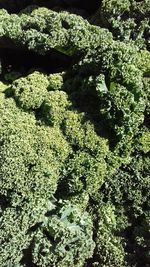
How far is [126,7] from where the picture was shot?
4.61 metres

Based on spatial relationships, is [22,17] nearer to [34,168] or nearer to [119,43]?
[119,43]

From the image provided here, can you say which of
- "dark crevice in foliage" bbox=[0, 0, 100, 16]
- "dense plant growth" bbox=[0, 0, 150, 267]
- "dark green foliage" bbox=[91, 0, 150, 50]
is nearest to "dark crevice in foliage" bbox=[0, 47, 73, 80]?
"dense plant growth" bbox=[0, 0, 150, 267]

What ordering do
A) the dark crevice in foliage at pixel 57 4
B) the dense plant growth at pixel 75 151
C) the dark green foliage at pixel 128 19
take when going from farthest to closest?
the dark crevice in foliage at pixel 57 4, the dark green foliage at pixel 128 19, the dense plant growth at pixel 75 151

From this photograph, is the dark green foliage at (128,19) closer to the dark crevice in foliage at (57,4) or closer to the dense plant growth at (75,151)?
the dense plant growth at (75,151)

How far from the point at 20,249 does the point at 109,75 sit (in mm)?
1633

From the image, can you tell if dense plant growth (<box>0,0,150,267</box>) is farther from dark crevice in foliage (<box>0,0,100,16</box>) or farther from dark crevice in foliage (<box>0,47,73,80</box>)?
dark crevice in foliage (<box>0,0,100,16</box>)

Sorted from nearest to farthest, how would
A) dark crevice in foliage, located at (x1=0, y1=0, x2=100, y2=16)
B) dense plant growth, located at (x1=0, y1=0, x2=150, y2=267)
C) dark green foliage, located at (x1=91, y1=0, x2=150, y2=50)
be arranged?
dense plant growth, located at (x1=0, y1=0, x2=150, y2=267) → dark green foliage, located at (x1=91, y1=0, x2=150, y2=50) → dark crevice in foliage, located at (x1=0, y1=0, x2=100, y2=16)

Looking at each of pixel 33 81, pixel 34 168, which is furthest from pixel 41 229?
pixel 33 81

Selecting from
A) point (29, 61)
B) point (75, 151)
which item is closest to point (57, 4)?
point (29, 61)

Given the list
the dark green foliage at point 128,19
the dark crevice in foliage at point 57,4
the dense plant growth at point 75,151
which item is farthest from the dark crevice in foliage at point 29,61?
the dark crevice in foliage at point 57,4

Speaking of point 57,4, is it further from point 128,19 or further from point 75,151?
point 75,151

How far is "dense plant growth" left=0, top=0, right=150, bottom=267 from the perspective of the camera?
12.7ft

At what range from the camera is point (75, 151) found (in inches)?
158

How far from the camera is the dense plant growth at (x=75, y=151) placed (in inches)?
152
